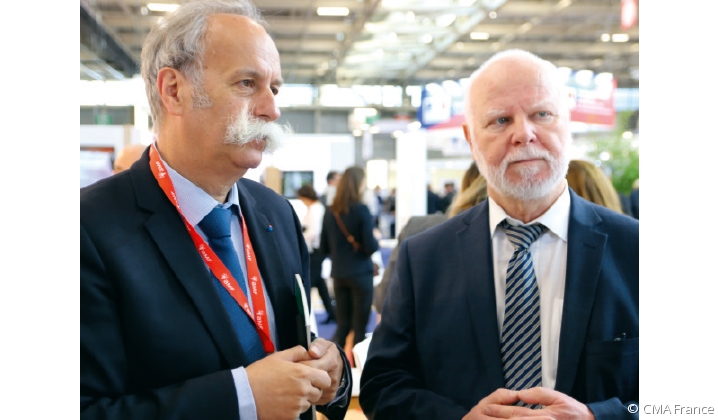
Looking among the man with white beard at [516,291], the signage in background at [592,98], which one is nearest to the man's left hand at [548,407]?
the man with white beard at [516,291]

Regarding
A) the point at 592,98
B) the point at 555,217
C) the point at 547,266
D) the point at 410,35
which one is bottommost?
the point at 547,266

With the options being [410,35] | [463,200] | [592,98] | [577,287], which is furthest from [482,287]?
[410,35]

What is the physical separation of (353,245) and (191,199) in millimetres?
4190

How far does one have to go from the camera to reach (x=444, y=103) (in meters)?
Result: 9.80

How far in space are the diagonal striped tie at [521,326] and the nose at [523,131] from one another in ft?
0.72

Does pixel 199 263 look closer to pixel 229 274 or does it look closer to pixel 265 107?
pixel 229 274

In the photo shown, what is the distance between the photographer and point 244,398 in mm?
1174

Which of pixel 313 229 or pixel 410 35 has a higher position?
pixel 410 35

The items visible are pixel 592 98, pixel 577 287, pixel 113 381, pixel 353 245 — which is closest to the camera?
pixel 113 381

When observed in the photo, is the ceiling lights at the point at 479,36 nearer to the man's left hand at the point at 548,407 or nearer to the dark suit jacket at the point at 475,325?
the dark suit jacket at the point at 475,325

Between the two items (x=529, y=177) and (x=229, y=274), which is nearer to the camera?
(x=229, y=274)

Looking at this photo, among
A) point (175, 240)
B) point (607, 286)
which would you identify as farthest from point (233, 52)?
point (607, 286)

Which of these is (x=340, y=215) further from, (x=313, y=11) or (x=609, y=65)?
(x=609, y=65)
